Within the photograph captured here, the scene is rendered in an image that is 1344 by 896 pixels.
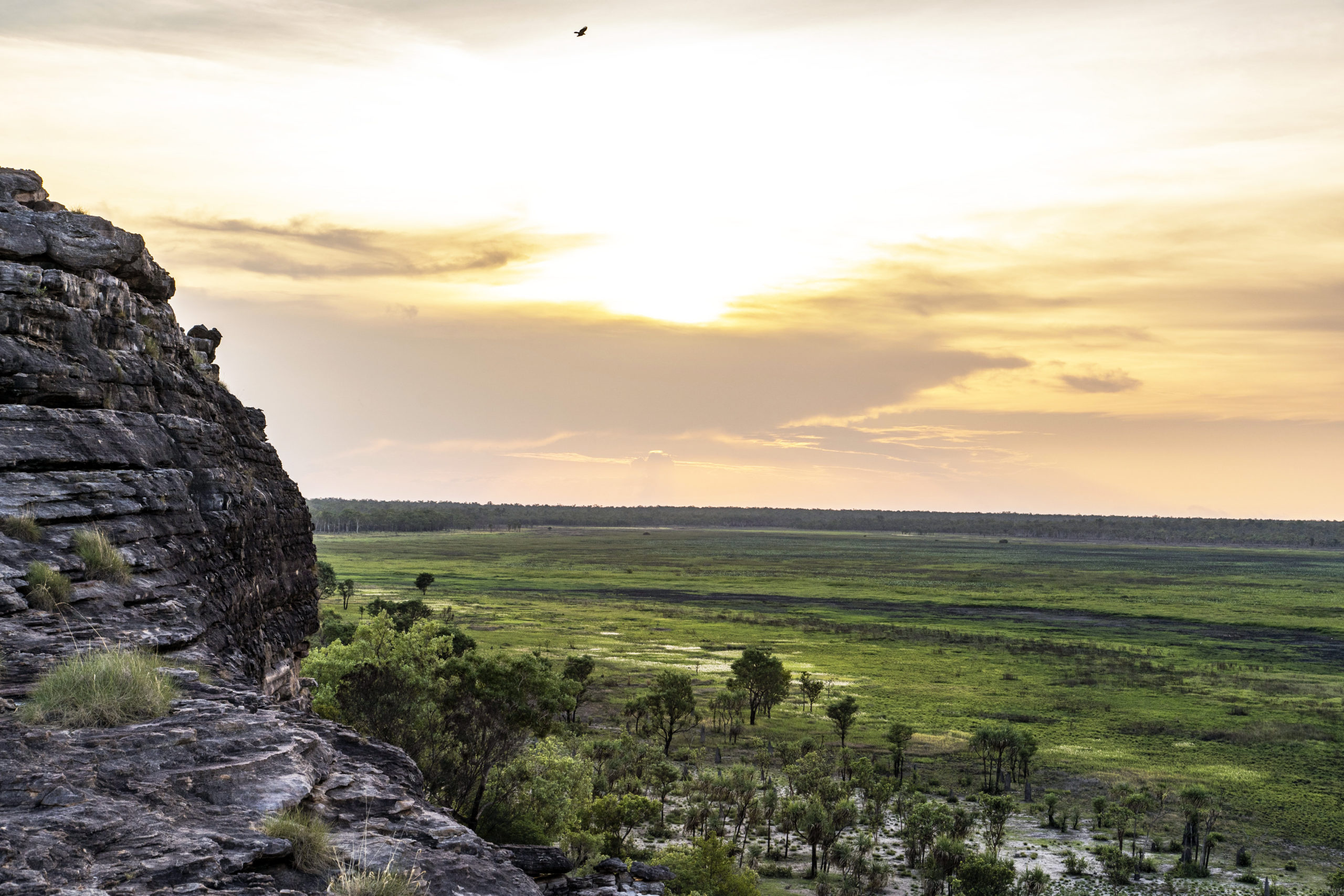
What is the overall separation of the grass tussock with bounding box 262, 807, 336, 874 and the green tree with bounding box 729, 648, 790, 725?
7856cm

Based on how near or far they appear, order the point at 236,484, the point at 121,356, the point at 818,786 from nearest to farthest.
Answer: the point at 121,356 < the point at 236,484 < the point at 818,786

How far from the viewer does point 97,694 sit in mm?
12281

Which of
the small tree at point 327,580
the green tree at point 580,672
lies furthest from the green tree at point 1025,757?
the small tree at point 327,580

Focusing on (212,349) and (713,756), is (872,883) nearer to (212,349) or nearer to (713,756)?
(713,756)

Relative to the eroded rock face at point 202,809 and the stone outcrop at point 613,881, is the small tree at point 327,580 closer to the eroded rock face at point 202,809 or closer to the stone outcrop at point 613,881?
the stone outcrop at point 613,881

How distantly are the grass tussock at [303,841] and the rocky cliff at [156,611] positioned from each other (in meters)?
0.15

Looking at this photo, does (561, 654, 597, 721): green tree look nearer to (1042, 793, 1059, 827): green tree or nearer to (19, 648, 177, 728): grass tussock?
(1042, 793, 1059, 827): green tree

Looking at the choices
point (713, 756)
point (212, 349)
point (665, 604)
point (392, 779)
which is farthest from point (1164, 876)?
point (665, 604)

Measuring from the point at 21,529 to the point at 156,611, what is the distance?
258 centimetres

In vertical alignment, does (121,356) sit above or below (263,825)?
above

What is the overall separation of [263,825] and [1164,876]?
53529 millimetres

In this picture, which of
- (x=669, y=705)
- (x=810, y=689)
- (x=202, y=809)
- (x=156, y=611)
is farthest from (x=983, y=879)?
(x=810, y=689)

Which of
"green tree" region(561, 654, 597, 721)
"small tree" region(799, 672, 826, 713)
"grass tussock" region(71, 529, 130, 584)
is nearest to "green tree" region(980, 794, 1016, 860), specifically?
"small tree" region(799, 672, 826, 713)

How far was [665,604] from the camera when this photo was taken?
547ft
